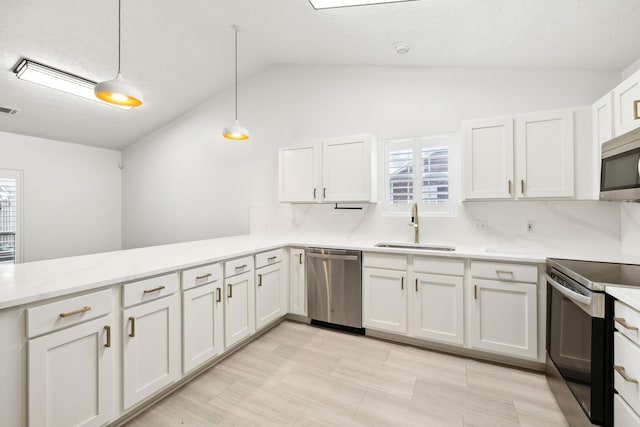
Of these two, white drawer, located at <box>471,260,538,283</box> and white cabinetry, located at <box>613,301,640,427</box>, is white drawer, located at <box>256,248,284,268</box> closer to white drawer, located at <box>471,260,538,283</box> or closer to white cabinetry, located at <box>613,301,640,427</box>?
white drawer, located at <box>471,260,538,283</box>

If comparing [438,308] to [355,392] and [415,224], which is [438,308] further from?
[355,392]

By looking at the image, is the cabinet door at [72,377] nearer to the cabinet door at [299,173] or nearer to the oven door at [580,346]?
the cabinet door at [299,173]

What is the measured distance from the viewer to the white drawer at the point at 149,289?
1.65 meters

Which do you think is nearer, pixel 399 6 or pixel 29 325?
pixel 29 325

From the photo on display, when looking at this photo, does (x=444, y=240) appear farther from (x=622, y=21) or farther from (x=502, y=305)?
(x=622, y=21)

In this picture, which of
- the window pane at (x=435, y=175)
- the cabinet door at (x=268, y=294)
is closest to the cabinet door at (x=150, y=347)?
the cabinet door at (x=268, y=294)

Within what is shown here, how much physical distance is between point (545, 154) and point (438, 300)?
149 cm

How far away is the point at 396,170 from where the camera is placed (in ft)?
10.8

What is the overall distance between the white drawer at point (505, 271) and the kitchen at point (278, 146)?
11cm

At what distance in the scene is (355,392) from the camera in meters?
2.02

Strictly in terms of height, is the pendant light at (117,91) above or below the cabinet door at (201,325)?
above

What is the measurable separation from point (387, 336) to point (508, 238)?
4.92 feet

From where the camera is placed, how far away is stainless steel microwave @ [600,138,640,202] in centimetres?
162

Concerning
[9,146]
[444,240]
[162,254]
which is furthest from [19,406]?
[9,146]
